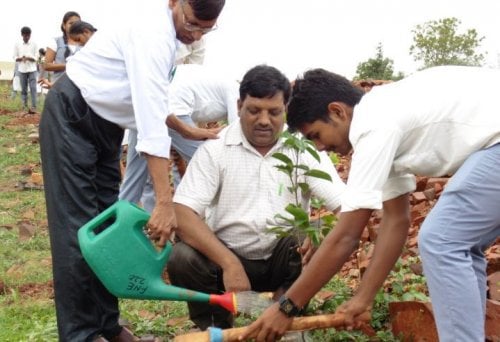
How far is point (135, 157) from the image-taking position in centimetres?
478

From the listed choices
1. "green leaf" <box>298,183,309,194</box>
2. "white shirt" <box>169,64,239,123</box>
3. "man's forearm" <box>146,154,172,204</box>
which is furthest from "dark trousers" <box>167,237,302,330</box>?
"white shirt" <box>169,64,239,123</box>

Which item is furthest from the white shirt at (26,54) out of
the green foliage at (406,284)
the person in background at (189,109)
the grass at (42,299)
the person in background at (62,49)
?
the green foliage at (406,284)

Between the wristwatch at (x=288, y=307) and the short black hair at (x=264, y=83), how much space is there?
115cm

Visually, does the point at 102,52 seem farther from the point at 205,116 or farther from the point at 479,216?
the point at 205,116

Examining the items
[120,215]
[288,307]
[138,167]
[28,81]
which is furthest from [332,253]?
[28,81]

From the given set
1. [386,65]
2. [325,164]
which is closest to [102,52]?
[325,164]

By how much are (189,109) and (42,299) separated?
5.20 feet

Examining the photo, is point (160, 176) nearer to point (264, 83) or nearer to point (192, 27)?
point (192, 27)

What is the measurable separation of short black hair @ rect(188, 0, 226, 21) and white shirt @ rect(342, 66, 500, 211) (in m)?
0.72

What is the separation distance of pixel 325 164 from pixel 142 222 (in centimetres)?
95

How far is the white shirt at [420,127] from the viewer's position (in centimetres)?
240

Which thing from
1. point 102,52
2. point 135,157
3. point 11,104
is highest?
point 102,52

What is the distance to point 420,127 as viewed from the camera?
2521 mm

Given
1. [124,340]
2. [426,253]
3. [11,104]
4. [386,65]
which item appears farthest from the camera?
[386,65]
